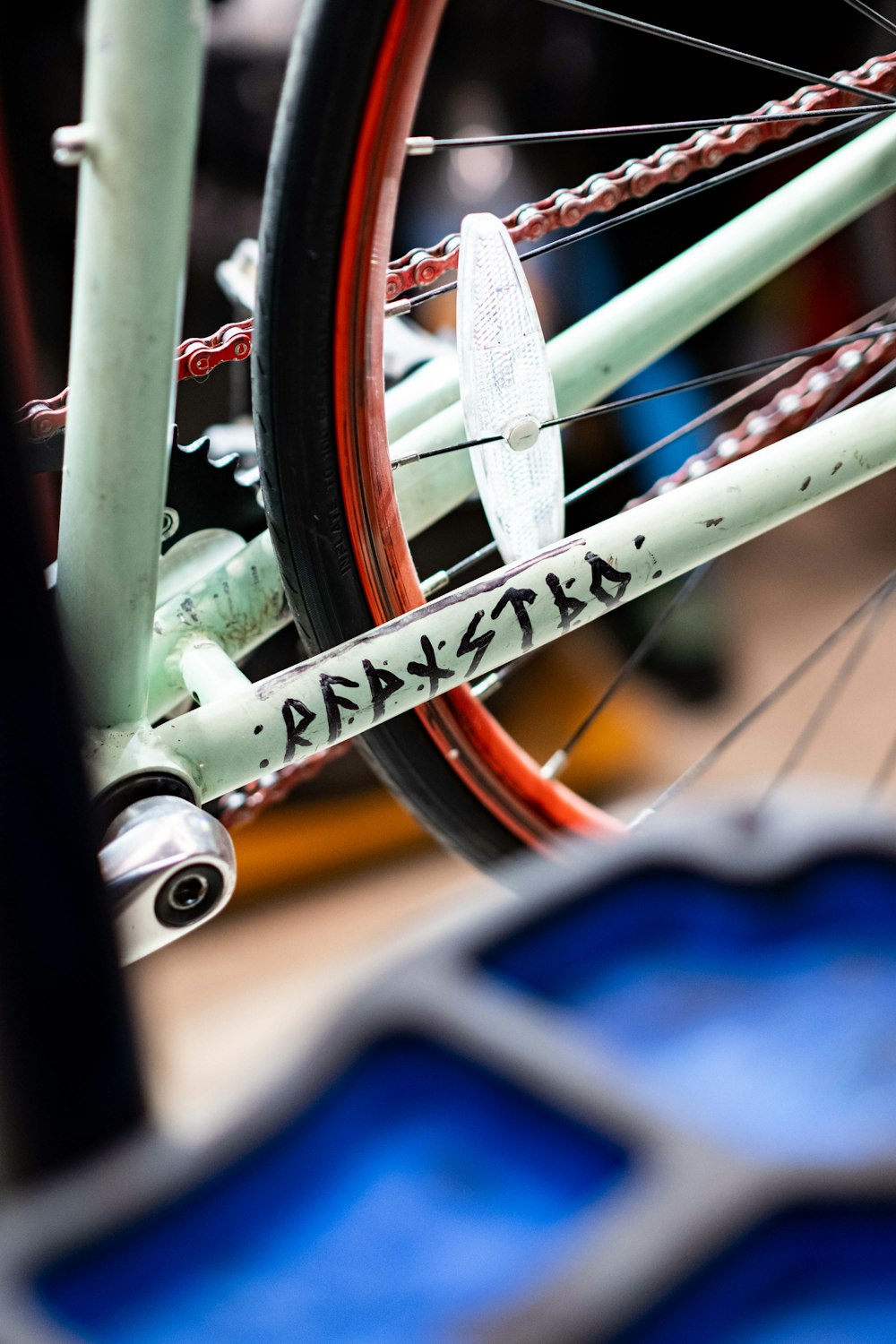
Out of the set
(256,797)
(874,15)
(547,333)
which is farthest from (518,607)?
(547,333)

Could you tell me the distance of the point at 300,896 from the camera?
1758 millimetres

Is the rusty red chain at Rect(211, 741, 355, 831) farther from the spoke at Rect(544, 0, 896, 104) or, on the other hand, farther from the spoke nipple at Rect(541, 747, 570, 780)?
the spoke at Rect(544, 0, 896, 104)

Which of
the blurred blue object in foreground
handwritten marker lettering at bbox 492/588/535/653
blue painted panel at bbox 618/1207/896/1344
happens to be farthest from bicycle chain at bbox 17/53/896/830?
blue painted panel at bbox 618/1207/896/1344

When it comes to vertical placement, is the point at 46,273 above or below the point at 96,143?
above

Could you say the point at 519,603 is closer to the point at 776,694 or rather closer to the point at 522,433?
the point at 522,433

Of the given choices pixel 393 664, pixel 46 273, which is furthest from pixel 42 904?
pixel 46 273

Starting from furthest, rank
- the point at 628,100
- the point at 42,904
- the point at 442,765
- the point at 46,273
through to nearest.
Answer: the point at 628,100 → the point at 46,273 → the point at 442,765 → the point at 42,904

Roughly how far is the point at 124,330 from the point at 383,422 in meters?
0.13

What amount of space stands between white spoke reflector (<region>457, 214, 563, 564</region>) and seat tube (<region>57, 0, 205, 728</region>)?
124mm

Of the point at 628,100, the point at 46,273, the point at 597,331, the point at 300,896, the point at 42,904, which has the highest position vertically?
the point at 628,100

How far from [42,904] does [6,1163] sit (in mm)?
97

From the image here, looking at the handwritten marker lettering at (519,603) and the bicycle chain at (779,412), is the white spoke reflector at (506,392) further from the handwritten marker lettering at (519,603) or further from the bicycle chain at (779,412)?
the bicycle chain at (779,412)

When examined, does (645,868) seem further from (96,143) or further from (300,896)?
(300,896)

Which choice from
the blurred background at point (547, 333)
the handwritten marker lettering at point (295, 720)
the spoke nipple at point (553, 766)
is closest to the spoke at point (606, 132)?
the handwritten marker lettering at point (295, 720)
